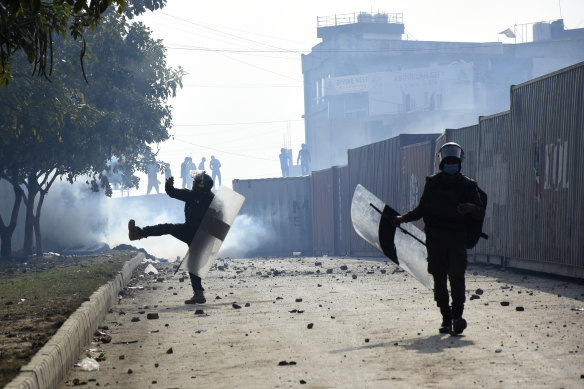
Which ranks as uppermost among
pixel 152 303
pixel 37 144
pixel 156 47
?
pixel 156 47

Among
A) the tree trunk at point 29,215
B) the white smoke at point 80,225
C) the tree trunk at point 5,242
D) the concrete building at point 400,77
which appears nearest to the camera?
the tree trunk at point 5,242

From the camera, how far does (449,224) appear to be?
7660mm

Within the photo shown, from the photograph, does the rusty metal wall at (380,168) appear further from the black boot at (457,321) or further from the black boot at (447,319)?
the black boot at (457,321)

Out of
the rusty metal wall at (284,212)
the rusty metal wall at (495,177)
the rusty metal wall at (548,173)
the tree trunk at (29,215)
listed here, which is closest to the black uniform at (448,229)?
the rusty metal wall at (548,173)

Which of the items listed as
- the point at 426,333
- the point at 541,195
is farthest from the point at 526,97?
the point at 426,333

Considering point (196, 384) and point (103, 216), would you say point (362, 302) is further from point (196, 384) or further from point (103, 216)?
point (103, 216)

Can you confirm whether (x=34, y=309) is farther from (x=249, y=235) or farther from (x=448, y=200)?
(x=249, y=235)

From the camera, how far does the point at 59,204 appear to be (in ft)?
141

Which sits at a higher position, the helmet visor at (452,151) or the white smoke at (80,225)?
the helmet visor at (452,151)

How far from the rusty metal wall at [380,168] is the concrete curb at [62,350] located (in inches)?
590

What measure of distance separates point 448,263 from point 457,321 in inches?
22.3

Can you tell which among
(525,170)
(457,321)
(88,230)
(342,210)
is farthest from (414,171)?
(88,230)

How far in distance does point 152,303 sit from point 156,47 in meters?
19.9

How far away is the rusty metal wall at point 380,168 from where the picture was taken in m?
24.5
